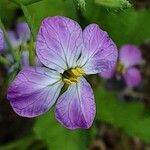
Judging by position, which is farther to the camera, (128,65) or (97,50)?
(128,65)

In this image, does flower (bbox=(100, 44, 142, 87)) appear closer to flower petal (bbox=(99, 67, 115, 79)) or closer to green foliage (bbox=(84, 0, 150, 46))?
flower petal (bbox=(99, 67, 115, 79))

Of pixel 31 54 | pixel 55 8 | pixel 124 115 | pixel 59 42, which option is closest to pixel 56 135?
pixel 124 115

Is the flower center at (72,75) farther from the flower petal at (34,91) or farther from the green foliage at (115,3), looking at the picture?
the green foliage at (115,3)

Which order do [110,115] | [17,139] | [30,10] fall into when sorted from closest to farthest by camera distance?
[30,10]
[110,115]
[17,139]

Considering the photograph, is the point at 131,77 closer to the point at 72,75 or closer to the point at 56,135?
the point at 56,135

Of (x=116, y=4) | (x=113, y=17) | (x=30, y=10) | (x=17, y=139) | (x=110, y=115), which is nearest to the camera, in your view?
(x=116, y=4)

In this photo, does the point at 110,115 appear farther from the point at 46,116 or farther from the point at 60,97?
the point at 60,97

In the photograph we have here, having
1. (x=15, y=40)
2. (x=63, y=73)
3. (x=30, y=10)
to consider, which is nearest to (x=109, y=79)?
(x=15, y=40)
